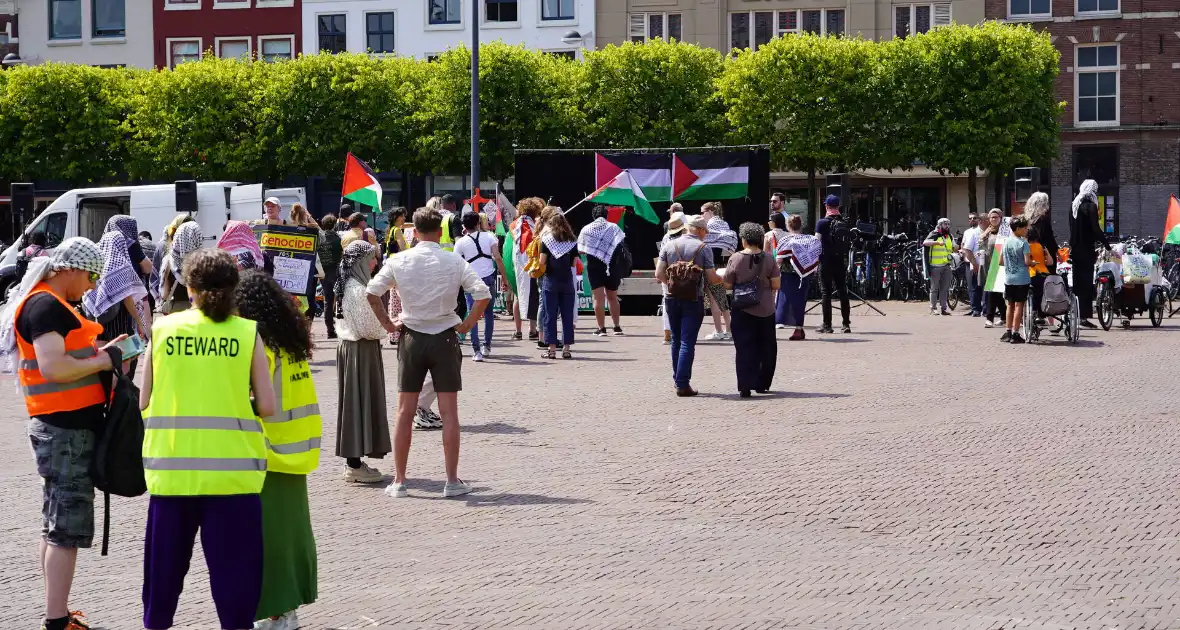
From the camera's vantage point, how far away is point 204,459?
5.49 metres

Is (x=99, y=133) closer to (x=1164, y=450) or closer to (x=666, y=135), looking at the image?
(x=666, y=135)

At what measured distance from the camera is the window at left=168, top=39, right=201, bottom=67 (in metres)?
56.1

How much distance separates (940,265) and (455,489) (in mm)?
18568

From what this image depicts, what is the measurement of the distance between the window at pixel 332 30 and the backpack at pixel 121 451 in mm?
50325

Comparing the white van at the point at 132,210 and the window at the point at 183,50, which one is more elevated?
the window at the point at 183,50

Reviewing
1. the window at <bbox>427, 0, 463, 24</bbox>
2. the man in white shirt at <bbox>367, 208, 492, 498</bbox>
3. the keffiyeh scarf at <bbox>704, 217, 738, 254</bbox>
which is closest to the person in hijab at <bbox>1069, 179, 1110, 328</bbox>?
the keffiyeh scarf at <bbox>704, 217, 738, 254</bbox>

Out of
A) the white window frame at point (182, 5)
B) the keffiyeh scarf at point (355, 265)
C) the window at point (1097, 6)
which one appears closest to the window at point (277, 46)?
the white window frame at point (182, 5)

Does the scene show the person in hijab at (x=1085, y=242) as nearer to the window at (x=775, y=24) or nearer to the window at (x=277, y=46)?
the window at (x=775, y=24)

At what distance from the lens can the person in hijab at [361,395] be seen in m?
9.84

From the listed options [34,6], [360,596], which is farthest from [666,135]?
[360,596]

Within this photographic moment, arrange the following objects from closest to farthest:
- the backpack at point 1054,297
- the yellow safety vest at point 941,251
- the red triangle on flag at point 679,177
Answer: the backpack at point 1054,297 < the yellow safety vest at point 941,251 < the red triangle on flag at point 679,177

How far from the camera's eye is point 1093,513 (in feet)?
28.0

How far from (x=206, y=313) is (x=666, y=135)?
37.5 metres

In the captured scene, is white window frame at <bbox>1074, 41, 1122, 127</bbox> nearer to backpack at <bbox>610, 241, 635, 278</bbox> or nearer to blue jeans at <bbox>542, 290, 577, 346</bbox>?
backpack at <bbox>610, 241, 635, 278</bbox>
